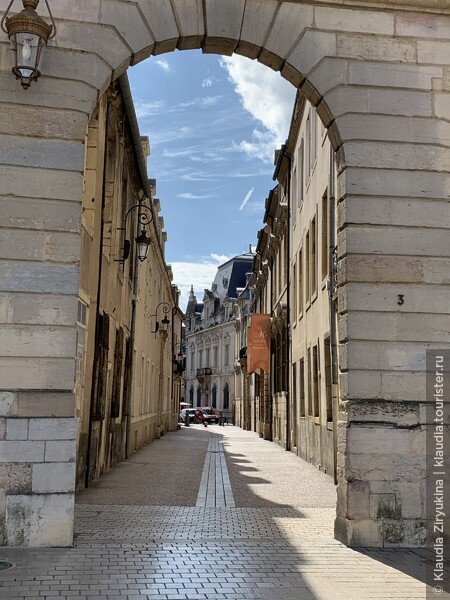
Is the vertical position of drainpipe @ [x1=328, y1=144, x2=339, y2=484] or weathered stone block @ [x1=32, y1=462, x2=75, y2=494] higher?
drainpipe @ [x1=328, y1=144, x2=339, y2=484]

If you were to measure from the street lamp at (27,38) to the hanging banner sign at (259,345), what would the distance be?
1875cm

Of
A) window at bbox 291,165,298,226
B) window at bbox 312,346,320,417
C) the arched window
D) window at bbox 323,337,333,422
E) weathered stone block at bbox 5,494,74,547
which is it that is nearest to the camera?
weathered stone block at bbox 5,494,74,547

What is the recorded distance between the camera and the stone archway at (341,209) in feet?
23.1

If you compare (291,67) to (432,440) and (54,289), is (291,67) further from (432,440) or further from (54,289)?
(432,440)

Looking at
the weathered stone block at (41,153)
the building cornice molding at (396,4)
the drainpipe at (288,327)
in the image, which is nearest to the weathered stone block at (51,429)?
the weathered stone block at (41,153)

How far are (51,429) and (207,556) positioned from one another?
2046 millimetres

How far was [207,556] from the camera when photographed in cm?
654

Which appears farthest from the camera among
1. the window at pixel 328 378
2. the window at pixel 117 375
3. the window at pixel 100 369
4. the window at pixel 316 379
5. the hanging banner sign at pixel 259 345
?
the hanging banner sign at pixel 259 345

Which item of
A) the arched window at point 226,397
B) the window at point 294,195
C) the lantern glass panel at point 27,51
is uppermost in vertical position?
the window at point 294,195

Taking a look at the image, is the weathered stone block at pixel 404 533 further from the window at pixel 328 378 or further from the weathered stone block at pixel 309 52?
the window at pixel 328 378

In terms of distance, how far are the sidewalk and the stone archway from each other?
22.4 inches

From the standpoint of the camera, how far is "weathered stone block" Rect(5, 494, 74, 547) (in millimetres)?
6707

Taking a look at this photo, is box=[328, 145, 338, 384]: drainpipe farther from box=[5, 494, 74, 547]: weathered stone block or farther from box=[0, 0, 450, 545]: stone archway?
box=[5, 494, 74, 547]: weathered stone block

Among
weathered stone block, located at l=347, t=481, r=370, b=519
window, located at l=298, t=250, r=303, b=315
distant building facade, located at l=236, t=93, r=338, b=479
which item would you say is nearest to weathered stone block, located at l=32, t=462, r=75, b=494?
weathered stone block, located at l=347, t=481, r=370, b=519
